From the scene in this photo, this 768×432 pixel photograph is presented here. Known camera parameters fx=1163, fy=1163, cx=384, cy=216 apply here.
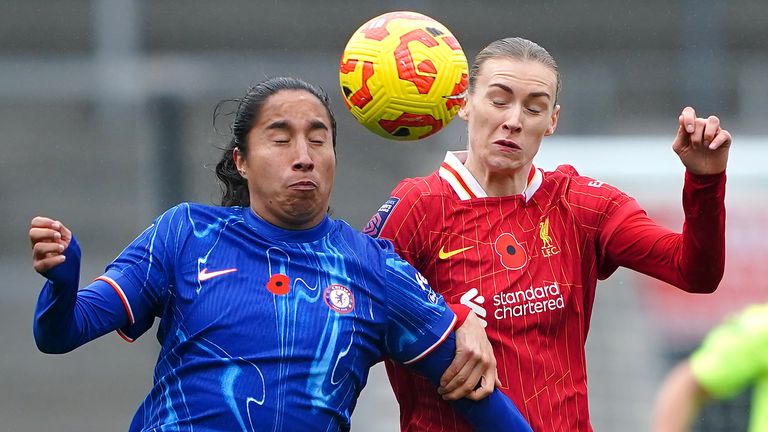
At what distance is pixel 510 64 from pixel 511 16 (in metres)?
5.52

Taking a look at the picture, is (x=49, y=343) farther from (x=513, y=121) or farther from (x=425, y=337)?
(x=513, y=121)

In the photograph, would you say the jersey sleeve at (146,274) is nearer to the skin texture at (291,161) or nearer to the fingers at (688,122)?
the skin texture at (291,161)

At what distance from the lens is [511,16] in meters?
8.23

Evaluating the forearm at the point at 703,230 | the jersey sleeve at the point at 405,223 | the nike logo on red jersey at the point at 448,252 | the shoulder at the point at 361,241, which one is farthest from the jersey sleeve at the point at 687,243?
the shoulder at the point at 361,241

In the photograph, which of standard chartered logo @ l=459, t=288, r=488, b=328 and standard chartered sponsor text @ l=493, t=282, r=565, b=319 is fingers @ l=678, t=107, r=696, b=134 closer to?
standard chartered sponsor text @ l=493, t=282, r=565, b=319

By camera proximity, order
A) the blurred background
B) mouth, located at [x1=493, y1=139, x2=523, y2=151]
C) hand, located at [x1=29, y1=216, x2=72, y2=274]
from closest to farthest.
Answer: hand, located at [x1=29, y1=216, x2=72, y2=274], mouth, located at [x1=493, y1=139, x2=523, y2=151], the blurred background

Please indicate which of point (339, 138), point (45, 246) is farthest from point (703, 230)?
point (339, 138)

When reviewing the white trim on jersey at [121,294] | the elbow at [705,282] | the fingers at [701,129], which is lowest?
the white trim on jersey at [121,294]

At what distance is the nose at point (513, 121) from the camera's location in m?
2.77

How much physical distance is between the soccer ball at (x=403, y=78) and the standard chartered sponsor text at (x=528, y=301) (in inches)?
17.2

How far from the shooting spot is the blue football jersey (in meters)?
2.36

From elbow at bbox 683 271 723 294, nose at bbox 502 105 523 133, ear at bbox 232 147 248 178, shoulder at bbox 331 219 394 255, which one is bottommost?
elbow at bbox 683 271 723 294

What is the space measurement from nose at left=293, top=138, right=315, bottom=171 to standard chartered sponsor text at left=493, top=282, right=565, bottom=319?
0.57m

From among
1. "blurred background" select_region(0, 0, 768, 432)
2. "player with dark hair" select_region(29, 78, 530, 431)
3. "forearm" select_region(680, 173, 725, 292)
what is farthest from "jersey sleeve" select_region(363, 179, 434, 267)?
"blurred background" select_region(0, 0, 768, 432)
